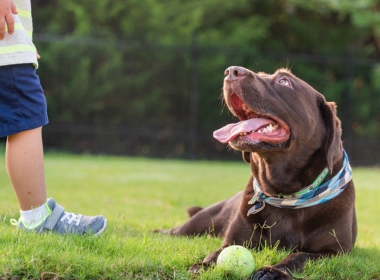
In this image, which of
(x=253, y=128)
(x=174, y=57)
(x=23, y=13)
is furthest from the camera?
(x=174, y=57)

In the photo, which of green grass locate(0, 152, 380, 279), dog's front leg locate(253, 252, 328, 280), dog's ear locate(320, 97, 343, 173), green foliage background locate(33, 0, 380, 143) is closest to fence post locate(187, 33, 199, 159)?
green foliage background locate(33, 0, 380, 143)

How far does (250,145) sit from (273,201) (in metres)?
0.46

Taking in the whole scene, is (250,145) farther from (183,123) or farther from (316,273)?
(183,123)

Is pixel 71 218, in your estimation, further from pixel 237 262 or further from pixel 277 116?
pixel 277 116

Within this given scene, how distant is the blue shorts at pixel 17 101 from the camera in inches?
137

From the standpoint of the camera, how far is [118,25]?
17.6m

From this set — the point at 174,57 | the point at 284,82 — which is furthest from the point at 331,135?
the point at 174,57

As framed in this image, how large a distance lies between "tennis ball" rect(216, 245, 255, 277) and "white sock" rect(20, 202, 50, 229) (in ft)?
3.96

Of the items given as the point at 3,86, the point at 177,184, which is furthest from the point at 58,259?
the point at 177,184

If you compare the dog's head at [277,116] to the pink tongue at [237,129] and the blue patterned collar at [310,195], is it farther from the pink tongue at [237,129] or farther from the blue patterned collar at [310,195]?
the blue patterned collar at [310,195]

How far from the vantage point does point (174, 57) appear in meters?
15.8

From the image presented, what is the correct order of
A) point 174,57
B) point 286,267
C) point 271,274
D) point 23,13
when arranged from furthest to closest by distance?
point 174,57 → point 23,13 → point 286,267 → point 271,274

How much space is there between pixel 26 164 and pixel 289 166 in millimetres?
1642

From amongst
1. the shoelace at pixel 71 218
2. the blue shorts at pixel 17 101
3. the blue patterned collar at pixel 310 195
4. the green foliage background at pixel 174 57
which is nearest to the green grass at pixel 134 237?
the shoelace at pixel 71 218
